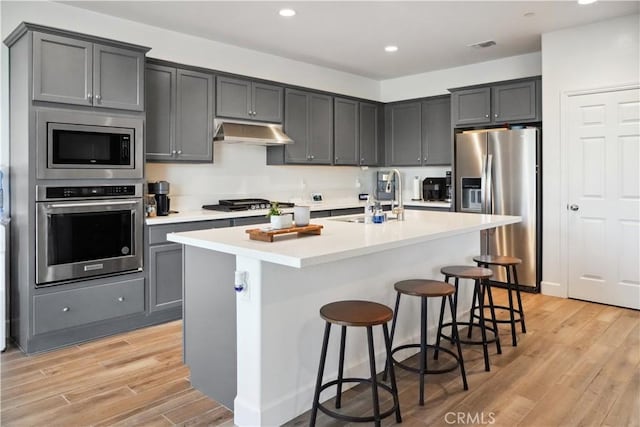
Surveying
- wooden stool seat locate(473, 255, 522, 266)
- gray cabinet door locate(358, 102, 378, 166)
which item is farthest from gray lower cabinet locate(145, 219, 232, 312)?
gray cabinet door locate(358, 102, 378, 166)

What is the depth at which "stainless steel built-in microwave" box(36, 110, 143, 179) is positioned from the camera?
321 cm

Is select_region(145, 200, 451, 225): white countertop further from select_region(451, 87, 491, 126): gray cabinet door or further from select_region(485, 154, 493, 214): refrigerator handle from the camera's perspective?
select_region(451, 87, 491, 126): gray cabinet door

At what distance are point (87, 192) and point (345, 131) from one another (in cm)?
338

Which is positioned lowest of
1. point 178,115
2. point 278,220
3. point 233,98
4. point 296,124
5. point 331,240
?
point 331,240

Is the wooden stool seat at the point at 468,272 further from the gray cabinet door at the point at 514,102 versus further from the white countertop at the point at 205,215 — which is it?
the gray cabinet door at the point at 514,102

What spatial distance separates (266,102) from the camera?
497 centimetres

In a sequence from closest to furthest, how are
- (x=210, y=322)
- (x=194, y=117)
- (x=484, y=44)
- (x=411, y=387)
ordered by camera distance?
(x=210, y=322)
(x=411, y=387)
(x=194, y=117)
(x=484, y=44)

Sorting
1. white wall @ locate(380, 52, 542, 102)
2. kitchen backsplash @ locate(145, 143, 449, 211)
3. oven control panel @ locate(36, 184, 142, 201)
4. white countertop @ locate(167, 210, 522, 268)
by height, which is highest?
white wall @ locate(380, 52, 542, 102)

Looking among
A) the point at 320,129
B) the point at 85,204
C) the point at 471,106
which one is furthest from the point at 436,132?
the point at 85,204

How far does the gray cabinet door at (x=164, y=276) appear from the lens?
12.4 feet

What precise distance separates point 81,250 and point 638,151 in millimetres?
4729

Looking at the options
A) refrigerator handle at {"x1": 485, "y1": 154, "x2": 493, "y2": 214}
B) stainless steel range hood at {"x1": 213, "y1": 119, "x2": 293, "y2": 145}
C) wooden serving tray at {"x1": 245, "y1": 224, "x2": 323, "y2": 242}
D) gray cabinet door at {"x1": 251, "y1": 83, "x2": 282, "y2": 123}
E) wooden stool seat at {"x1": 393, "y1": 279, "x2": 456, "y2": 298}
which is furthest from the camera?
refrigerator handle at {"x1": 485, "y1": 154, "x2": 493, "y2": 214}

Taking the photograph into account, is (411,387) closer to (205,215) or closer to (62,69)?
(205,215)

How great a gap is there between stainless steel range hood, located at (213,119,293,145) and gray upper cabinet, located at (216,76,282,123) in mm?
72
